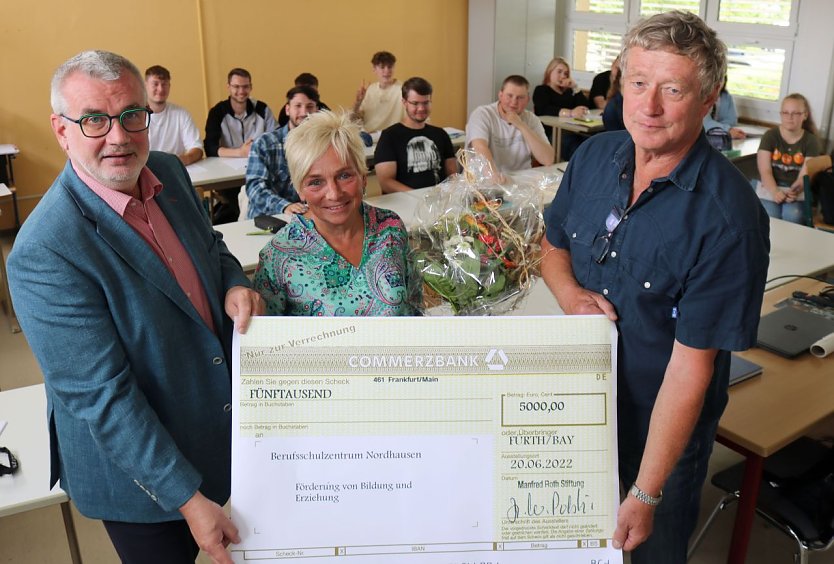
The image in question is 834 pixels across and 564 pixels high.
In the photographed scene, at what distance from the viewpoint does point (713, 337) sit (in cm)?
160

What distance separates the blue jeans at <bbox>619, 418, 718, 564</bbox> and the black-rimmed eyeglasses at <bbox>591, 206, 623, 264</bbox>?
0.47 metres

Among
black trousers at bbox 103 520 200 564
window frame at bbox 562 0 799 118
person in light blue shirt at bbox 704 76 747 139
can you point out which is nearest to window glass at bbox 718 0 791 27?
window frame at bbox 562 0 799 118

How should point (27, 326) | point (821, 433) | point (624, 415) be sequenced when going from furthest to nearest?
point (821, 433), point (624, 415), point (27, 326)

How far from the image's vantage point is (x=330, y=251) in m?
2.10

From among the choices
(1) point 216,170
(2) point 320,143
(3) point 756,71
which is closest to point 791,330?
(2) point 320,143

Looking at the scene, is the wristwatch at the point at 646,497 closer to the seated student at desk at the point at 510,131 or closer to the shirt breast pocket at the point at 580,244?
the shirt breast pocket at the point at 580,244

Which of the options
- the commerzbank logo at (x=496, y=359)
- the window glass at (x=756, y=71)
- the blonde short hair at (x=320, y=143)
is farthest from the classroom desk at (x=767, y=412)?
the window glass at (x=756, y=71)

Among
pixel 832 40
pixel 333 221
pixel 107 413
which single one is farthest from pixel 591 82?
pixel 107 413

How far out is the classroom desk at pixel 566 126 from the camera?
24.9 feet

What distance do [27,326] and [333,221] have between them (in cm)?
81

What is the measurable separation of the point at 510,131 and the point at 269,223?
2138mm

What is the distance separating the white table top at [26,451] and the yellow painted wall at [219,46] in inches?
200

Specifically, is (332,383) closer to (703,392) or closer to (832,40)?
(703,392)

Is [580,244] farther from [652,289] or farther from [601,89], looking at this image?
→ [601,89]
